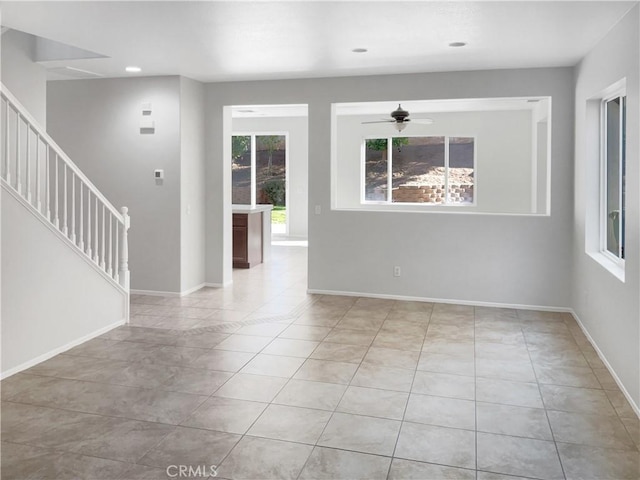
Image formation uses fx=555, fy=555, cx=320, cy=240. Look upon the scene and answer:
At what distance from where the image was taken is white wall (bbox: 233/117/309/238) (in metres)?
11.8

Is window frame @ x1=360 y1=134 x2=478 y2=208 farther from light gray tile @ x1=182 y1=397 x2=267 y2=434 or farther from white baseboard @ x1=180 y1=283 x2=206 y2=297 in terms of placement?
light gray tile @ x1=182 y1=397 x2=267 y2=434

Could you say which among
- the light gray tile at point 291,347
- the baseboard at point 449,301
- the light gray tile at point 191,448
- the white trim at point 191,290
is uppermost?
the white trim at point 191,290

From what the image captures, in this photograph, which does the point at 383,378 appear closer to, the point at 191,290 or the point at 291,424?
the point at 291,424

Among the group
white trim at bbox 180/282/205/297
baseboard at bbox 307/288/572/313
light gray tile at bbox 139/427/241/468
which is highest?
white trim at bbox 180/282/205/297

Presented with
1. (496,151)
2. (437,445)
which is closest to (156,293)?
(437,445)

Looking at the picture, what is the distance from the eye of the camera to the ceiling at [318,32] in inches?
145

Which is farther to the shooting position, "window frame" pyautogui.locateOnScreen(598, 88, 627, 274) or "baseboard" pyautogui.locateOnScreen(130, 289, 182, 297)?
"baseboard" pyautogui.locateOnScreen(130, 289, 182, 297)

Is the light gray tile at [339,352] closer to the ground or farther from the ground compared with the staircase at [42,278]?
closer to the ground

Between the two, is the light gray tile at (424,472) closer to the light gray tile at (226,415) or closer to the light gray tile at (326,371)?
the light gray tile at (226,415)

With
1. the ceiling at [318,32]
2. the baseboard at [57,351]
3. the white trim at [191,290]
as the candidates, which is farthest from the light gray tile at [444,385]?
the white trim at [191,290]

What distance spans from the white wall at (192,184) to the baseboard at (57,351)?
4.77 ft

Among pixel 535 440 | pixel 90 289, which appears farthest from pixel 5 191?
pixel 535 440

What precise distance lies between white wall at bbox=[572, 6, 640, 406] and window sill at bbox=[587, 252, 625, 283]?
4 centimetres

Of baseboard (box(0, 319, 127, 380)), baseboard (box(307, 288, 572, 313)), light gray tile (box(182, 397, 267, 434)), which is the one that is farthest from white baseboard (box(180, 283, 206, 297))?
light gray tile (box(182, 397, 267, 434))
